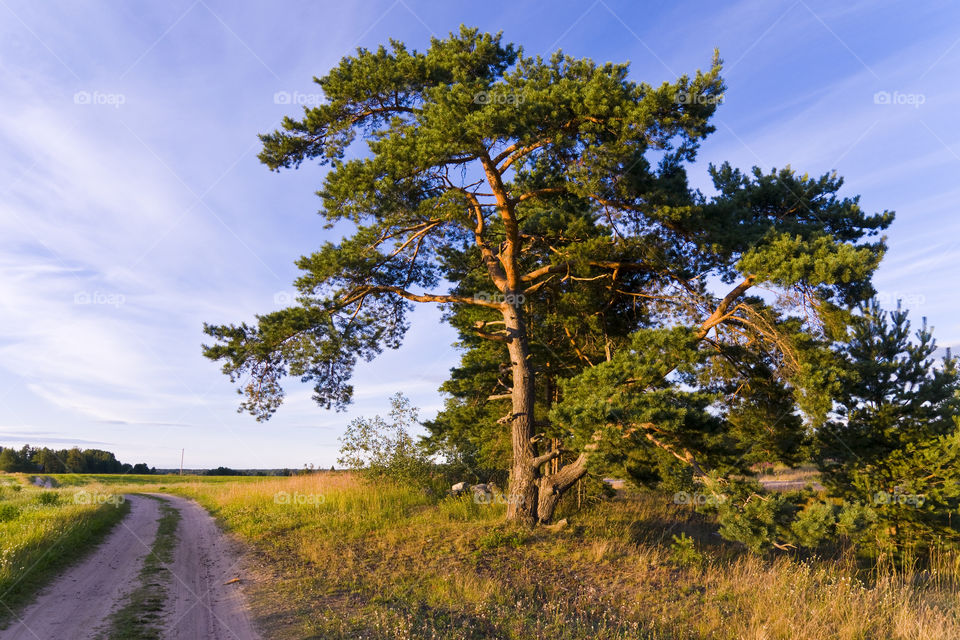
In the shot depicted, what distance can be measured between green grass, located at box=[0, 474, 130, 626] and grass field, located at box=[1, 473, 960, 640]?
10.0 ft

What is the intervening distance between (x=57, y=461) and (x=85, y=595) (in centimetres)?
11215

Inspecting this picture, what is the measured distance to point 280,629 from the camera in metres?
5.98

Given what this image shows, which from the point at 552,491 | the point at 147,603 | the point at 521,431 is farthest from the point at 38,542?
the point at 552,491

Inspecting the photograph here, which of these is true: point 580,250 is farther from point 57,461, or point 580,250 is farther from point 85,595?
point 57,461

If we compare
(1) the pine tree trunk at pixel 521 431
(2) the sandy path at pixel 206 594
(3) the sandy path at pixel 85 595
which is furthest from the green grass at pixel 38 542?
(1) the pine tree trunk at pixel 521 431

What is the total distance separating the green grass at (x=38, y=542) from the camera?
23.7 feet

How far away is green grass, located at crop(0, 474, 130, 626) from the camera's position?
7.23m

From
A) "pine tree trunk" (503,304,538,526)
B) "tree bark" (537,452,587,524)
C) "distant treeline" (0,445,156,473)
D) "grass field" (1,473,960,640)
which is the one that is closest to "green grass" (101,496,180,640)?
"grass field" (1,473,960,640)

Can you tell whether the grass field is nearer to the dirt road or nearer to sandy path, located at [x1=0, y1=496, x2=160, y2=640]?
the dirt road

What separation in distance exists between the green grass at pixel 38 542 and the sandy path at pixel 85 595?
23 cm

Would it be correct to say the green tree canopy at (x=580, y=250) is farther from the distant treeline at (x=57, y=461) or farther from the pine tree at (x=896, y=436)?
the distant treeline at (x=57, y=461)

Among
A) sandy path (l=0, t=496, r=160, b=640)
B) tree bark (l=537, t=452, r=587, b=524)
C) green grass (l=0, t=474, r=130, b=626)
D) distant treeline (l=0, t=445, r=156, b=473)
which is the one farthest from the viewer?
distant treeline (l=0, t=445, r=156, b=473)

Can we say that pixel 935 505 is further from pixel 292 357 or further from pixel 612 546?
pixel 292 357

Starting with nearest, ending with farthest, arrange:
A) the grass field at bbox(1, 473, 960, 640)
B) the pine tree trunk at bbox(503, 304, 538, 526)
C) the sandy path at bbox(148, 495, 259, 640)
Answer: the sandy path at bbox(148, 495, 259, 640), the grass field at bbox(1, 473, 960, 640), the pine tree trunk at bbox(503, 304, 538, 526)
